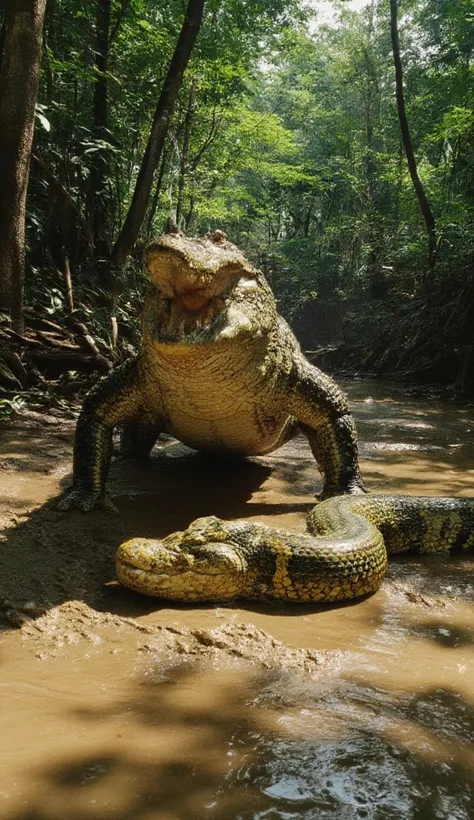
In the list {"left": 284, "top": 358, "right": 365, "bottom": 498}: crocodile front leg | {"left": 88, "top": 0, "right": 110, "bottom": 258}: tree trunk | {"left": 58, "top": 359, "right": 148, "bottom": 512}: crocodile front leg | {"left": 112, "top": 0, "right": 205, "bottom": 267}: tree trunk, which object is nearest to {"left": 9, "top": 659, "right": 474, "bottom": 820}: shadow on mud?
{"left": 58, "top": 359, "right": 148, "bottom": 512}: crocodile front leg

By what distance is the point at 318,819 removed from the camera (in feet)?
5.29

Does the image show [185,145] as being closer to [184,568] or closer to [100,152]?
[100,152]

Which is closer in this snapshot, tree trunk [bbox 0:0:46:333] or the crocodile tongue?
the crocodile tongue

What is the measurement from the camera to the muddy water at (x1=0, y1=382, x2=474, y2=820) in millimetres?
1721

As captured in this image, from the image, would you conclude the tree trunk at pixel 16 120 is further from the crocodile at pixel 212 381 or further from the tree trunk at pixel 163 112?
the tree trunk at pixel 163 112

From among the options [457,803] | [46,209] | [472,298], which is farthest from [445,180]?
[457,803]

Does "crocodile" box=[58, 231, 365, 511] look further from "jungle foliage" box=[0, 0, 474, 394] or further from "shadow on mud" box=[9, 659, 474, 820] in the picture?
"jungle foliage" box=[0, 0, 474, 394]

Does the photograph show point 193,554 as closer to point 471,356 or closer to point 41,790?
point 41,790

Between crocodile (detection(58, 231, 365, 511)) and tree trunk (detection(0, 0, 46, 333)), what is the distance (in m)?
3.31

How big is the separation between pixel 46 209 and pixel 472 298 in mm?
8898

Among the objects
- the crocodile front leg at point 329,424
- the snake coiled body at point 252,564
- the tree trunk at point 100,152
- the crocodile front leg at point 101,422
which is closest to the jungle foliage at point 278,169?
the tree trunk at point 100,152

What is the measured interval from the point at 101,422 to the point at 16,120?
14.9ft

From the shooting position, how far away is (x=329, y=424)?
5121 millimetres

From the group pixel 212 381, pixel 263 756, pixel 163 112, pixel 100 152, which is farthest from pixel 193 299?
pixel 100 152
